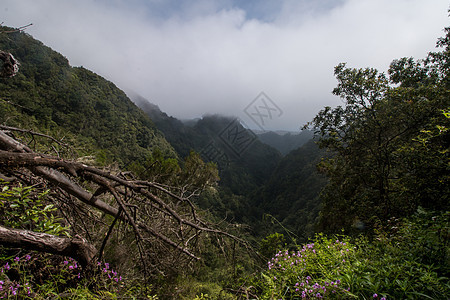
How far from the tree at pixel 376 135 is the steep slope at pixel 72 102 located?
3436cm

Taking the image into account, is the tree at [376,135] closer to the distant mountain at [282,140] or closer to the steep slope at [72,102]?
the steep slope at [72,102]

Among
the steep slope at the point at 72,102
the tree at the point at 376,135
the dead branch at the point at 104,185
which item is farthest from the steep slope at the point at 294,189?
the dead branch at the point at 104,185

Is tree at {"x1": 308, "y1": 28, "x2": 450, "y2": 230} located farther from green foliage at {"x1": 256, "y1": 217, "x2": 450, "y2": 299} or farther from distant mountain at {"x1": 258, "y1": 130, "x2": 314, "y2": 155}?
distant mountain at {"x1": 258, "y1": 130, "x2": 314, "y2": 155}

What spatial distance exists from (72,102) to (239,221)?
58.5 meters

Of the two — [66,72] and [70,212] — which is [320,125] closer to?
[70,212]

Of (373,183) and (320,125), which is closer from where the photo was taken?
(373,183)

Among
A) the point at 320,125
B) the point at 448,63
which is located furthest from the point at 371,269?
the point at 448,63

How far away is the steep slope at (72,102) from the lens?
36.7 m

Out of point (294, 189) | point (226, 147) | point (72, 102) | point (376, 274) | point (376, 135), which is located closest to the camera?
point (376, 274)

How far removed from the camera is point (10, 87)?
115ft

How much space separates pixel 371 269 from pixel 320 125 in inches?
312

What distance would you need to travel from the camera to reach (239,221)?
3.35 meters

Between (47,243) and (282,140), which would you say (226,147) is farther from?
(47,243)

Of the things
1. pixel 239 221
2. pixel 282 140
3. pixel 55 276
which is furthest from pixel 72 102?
pixel 282 140
